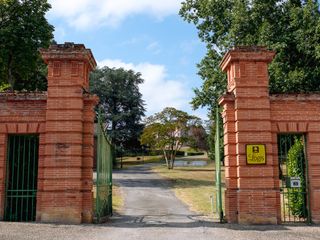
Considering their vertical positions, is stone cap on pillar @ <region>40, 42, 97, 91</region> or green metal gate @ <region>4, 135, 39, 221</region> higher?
stone cap on pillar @ <region>40, 42, 97, 91</region>

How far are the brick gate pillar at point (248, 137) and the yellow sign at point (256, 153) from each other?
98mm

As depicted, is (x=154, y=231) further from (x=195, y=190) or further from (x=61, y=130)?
(x=195, y=190)

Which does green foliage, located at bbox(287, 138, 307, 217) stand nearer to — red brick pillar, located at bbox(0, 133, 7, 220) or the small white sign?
the small white sign

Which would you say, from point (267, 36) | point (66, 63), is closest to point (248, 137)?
point (66, 63)

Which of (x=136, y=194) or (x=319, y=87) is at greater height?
(x=319, y=87)

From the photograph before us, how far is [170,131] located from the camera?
1745 inches

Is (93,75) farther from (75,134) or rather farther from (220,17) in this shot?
(75,134)

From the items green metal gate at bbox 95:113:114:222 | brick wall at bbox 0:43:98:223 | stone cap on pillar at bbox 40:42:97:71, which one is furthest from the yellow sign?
stone cap on pillar at bbox 40:42:97:71

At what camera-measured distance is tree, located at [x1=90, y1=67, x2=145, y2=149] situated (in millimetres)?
55125

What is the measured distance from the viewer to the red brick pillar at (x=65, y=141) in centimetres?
1162

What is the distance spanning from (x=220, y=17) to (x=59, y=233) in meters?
18.6

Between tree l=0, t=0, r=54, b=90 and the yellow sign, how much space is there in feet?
53.2

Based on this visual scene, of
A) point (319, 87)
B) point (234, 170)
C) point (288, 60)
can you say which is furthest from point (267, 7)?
point (234, 170)

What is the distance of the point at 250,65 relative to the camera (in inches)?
480
